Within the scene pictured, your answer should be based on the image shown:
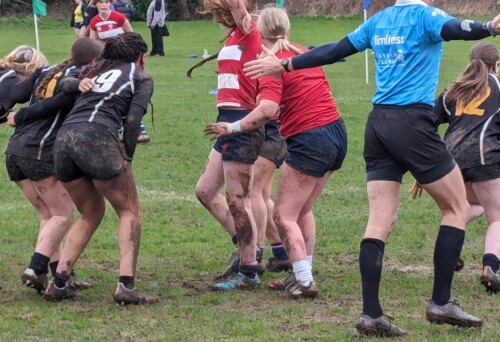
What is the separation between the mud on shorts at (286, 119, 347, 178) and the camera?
272 inches

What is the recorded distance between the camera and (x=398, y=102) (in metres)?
5.70

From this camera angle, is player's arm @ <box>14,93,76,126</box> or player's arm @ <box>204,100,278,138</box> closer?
player's arm @ <box>204,100,278,138</box>

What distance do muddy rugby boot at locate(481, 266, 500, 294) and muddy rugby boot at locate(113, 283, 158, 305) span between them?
2345 millimetres

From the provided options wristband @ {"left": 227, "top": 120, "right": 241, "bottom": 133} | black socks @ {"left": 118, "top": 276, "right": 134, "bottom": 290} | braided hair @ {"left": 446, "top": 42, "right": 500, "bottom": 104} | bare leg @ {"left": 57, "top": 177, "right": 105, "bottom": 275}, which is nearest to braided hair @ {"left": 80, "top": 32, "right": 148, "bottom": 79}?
bare leg @ {"left": 57, "top": 177, "right": 105, "bottom": 275}

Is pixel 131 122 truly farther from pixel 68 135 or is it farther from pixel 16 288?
pixel 16 288

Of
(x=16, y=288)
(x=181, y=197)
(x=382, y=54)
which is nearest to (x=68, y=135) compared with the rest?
(x=16, y=288)

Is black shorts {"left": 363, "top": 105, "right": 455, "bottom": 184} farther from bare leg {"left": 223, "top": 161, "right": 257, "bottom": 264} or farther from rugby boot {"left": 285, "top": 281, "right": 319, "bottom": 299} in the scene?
bare leg {"left": 223, "top": 161, "right": 257, "bottom": 264}

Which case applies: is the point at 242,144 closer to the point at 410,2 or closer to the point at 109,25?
the point at 410,2

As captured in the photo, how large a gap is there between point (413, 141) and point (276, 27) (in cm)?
177

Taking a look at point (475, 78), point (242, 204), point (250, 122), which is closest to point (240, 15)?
point (250, 122)

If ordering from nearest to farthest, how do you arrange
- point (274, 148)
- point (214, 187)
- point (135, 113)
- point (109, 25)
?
point (135, 113) → point (214, 187) → point (274, 148) → point (109, 25)

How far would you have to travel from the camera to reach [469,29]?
5293 millimetres

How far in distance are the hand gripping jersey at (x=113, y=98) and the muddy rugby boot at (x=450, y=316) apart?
2.35m

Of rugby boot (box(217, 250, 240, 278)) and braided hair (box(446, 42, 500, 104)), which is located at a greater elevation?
braided hair (box(446, 42, 500, 104))
